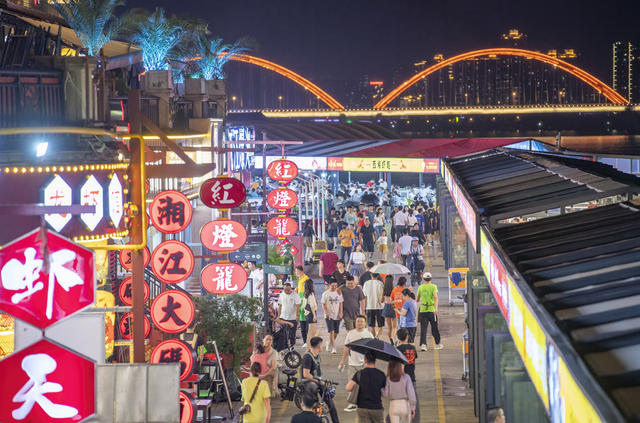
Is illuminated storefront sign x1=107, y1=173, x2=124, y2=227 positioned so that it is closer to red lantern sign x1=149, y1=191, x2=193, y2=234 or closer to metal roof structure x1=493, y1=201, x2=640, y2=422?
red lantern sign x1=149, y1=191, x2=193, y2=234

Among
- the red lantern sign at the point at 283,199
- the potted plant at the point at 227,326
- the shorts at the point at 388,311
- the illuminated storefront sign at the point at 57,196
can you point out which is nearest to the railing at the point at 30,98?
the potted plant at the point at 227,326

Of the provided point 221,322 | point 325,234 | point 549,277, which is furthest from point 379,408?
point 325,234

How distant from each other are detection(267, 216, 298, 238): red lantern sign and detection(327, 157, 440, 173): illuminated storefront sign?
10.3m

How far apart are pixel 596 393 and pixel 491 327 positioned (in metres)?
6.48

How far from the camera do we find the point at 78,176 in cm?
1115

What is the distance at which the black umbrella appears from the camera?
34.3 ft

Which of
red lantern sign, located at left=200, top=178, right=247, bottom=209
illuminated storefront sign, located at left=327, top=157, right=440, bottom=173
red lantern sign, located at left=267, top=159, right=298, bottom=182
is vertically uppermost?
illuminated storefront sign, located at left=327, top=157, right=440, bottom=173

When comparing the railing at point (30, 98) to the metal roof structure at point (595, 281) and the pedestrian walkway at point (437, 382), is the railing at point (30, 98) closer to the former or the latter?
the pedestrian walkway at point (437, 382)

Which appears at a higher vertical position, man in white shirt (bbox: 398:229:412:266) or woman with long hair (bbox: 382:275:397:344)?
man in white shirt (bbox: 398:229:412:266)

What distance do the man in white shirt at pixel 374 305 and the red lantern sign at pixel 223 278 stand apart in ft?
8.02

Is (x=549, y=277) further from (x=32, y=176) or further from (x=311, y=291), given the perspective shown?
(x=311, y=291)

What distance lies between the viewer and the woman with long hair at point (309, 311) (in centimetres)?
1619

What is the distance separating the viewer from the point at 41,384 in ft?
17.4

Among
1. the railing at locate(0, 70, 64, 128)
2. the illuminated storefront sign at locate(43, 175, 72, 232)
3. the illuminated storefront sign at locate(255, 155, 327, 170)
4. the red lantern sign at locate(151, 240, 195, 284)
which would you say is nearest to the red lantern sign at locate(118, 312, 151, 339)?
the red lantern sign at locate(151, 240, 195, 284)
